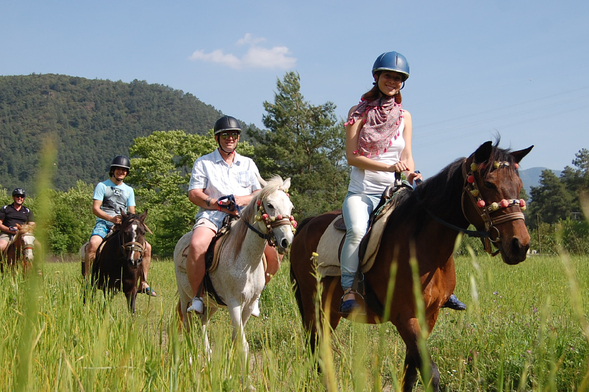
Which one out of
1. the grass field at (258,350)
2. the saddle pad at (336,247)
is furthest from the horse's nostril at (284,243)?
the grass field at (258,350)

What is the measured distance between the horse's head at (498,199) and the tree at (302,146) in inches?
1400

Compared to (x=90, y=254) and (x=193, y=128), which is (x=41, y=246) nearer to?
(x=90, y=254)

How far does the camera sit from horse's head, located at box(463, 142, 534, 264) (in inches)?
120

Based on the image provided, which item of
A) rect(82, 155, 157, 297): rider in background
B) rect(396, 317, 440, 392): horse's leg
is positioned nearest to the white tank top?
rect(396, 317, 440, 392): horse's leg

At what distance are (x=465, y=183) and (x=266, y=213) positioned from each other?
1.88 metres

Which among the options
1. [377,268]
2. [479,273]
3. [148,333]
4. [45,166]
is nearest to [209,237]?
[377,268]

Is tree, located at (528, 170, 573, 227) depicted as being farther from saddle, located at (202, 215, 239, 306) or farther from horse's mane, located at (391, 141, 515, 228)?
horse's mane, located at (391, 141, 515, 228)

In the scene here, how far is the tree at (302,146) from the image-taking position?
133ft

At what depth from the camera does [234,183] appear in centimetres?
549

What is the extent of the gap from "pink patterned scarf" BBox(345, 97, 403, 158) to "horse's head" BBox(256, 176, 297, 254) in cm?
85

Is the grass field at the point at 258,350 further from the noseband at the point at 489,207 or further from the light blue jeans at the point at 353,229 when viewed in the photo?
the light blue jeans at the point at 353,229

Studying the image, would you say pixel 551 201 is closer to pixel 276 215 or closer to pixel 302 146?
pixel 302 146

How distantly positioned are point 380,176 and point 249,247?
4.83 feet

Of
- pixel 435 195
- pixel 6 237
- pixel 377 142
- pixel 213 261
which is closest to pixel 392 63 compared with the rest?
pixel 377 142
